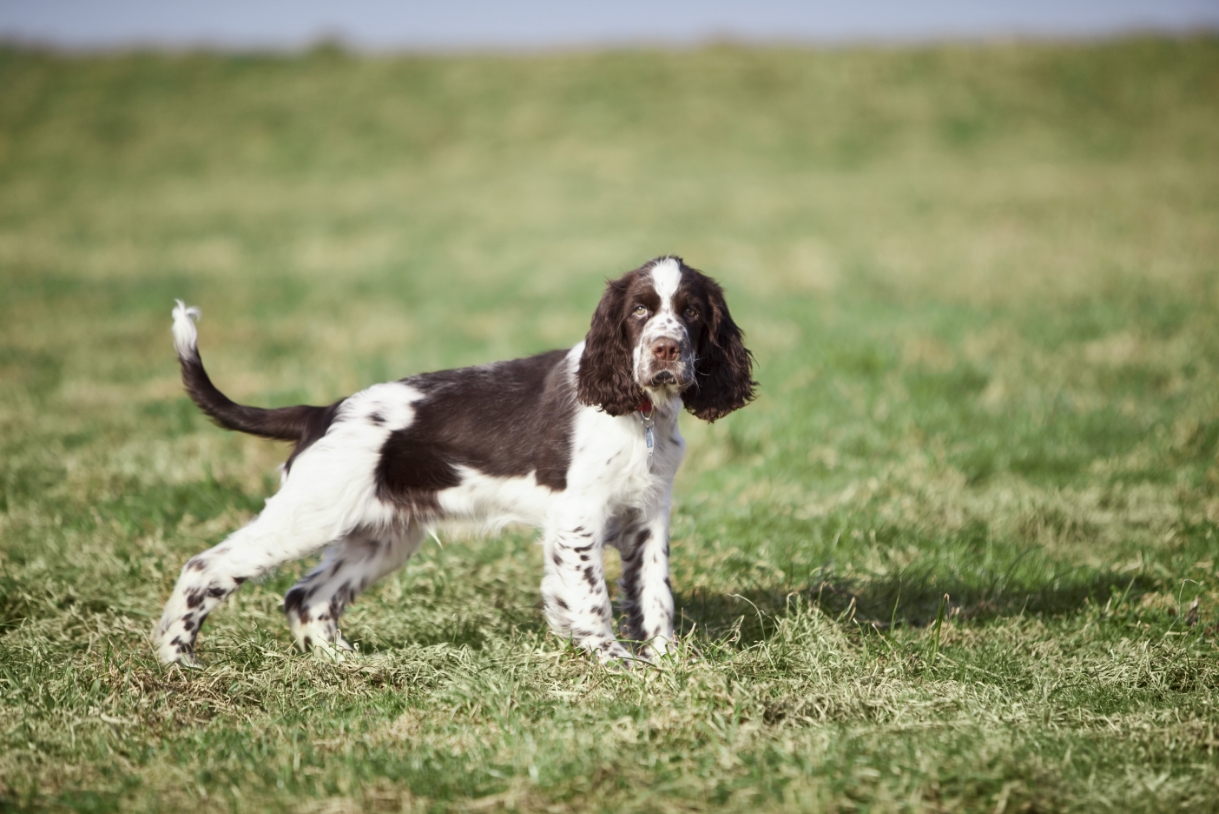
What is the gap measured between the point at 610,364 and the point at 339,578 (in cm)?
142

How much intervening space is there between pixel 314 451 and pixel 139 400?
17.3 feet

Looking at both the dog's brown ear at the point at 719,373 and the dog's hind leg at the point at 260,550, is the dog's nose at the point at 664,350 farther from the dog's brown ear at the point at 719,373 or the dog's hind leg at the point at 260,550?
the dog's hind leg at the point at 260,550

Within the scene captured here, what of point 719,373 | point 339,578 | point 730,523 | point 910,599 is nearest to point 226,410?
point 339,578

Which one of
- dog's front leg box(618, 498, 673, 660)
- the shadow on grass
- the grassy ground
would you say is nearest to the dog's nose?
dog's front leg box(618, 498, 673, 660)

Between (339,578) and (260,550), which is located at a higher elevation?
(260,550)

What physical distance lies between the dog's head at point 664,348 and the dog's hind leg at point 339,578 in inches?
39.3

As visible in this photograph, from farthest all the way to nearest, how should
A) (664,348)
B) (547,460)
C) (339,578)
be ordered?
(339,578) < (547,460) < (664,348)

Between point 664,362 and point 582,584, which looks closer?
point 664,362

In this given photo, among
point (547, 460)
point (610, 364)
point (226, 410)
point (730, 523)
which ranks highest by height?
point (610, 364)

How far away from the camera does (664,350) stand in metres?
3.84

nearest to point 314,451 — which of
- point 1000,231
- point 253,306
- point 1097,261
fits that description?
point 253,306

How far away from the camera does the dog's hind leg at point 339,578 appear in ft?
14.1

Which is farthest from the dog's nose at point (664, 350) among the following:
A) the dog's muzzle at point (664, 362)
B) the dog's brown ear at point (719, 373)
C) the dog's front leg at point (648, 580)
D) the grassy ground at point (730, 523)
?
the grassy ground at point (730, 523)

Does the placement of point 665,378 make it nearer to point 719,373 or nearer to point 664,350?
point 664,350
